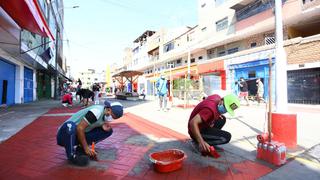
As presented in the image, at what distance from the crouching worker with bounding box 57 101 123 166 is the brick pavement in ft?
0.59

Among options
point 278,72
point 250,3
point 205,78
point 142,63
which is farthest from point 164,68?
point 278,72

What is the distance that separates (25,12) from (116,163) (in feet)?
18.5

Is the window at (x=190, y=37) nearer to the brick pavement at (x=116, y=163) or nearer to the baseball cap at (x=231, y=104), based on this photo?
the brick pavement at (x=116, y=163)

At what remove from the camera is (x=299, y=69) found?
15977mm

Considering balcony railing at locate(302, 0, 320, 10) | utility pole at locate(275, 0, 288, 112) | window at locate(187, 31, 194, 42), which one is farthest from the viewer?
window at locate(187, 31, 194, 42)

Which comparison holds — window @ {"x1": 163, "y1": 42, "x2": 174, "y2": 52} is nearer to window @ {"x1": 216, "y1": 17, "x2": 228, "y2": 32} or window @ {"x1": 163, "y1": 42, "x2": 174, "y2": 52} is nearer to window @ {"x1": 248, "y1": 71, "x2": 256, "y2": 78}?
window @ {"x1": 216, "y1": 17, "x2": 228, "y2": 32}

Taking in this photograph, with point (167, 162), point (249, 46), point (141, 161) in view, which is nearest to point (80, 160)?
point (141, 161)

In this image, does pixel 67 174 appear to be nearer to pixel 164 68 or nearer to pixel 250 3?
pixel 250 3

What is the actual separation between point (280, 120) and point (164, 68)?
35.5m

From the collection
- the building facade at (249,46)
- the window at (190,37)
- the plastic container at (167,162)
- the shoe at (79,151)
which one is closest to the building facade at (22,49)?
the shoe at (79,151)

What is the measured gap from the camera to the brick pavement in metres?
3.43

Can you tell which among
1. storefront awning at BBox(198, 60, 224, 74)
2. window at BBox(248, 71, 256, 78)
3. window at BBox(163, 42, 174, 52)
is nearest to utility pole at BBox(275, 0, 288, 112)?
window at BBox(248, 71, 256, 78)

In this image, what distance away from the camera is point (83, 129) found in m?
3.55

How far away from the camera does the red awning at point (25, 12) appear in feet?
21.8
